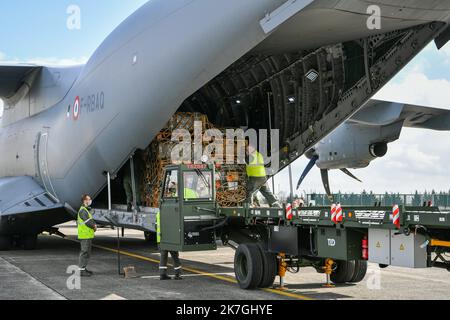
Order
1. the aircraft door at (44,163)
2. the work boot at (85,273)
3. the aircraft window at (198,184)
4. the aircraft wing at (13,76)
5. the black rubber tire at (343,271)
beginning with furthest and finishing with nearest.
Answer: the aircraft wing at (13,76)
the aircraft door at (44,163)
the work boot at (85,273)
the aircraft window at (198,184)
the black rubber tire at (343,271)

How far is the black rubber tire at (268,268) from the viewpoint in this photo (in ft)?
34.2

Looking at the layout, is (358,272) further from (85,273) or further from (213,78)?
(85,273)

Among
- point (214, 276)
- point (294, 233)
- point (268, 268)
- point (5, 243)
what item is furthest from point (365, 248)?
point (5, 243)

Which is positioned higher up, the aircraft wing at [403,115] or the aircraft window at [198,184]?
the aircraft wing at [403,115]

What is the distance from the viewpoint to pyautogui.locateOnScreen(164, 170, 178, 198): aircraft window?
38.3ft

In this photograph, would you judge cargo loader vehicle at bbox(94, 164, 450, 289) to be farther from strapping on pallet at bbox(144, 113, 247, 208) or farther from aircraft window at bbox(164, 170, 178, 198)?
strapping on pallet at bbox(144, 113, 247, 208)

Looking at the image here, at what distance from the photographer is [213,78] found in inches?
509

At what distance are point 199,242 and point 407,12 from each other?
209 inches

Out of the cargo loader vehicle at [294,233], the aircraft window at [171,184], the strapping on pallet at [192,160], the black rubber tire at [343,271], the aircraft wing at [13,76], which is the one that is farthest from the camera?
the aircraft wing at [13,76]

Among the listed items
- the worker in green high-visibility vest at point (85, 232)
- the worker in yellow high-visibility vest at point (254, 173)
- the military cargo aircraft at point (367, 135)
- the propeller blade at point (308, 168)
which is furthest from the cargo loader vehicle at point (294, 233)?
the military cargo aircraft at point (367, 135)

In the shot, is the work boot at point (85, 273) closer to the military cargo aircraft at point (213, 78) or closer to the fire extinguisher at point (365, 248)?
the military cargo aircraft at point (213, 78)

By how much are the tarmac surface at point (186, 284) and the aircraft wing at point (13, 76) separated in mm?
6253

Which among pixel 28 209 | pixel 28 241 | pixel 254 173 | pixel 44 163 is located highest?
pixel 44 163

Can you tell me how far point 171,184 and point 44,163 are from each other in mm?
7480
